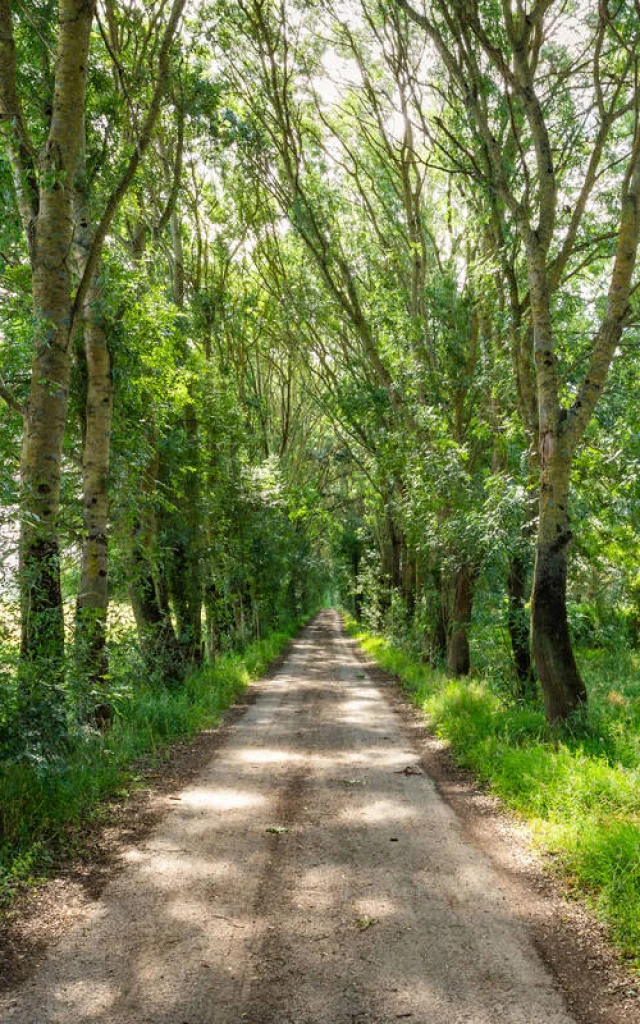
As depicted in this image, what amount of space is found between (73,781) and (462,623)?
8341mm

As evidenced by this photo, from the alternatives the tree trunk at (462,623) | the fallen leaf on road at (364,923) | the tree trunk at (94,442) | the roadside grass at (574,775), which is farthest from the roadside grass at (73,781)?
the tree trunk at (462,623)

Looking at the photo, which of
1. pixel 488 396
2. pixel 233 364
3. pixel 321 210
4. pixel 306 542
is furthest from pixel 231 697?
pixel 306 542

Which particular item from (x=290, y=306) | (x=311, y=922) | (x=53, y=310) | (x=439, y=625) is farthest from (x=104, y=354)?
(x=290, y=306)

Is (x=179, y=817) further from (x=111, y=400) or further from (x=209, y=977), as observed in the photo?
(x=111, y=400)

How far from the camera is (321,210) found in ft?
52.7

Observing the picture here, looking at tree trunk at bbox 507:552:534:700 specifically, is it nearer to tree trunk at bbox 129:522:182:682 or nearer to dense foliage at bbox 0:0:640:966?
dense foliage at bbox 0:0:640:966

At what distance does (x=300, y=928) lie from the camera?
4.08m

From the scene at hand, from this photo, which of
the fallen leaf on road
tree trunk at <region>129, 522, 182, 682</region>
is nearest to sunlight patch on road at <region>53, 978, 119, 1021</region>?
the fallen leaf on road

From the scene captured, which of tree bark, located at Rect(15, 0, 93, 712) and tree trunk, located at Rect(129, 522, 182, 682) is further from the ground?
tree bark, located at Rect(15, 0, 93, 712)

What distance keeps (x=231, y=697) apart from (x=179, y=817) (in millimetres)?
7557

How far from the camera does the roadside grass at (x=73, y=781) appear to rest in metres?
5.11

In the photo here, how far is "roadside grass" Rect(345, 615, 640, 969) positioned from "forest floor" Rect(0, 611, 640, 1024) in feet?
0.74

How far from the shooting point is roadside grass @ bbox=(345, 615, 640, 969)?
4578 millimetres

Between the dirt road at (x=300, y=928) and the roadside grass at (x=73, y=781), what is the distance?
68 centimetres
